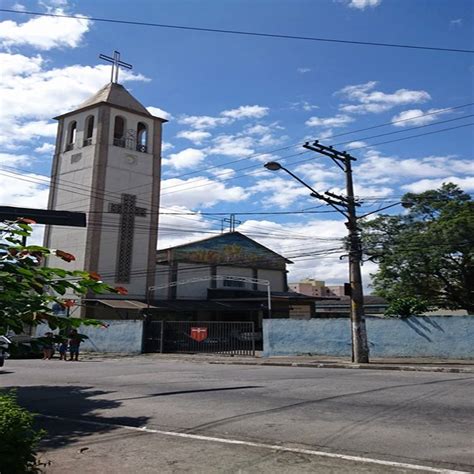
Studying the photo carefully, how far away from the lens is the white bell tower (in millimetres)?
41375

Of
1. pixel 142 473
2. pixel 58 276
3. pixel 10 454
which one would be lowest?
pixel 142 473

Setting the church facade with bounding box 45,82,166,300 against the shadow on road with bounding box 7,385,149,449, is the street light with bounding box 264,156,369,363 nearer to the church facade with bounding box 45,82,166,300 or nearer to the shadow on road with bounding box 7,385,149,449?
the shadow on road with bounding box 7,385,149,449

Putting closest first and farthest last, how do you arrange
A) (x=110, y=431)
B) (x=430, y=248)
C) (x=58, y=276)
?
1. (x=58, y=276)
2. (x=110, y=431)
3. (x=430, y=248)

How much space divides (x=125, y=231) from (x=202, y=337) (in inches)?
681

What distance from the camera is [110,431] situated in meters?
7.43

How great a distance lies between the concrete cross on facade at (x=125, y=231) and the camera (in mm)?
41938

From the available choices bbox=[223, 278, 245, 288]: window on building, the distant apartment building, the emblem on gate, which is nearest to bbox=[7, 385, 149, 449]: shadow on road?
the emblem on gate

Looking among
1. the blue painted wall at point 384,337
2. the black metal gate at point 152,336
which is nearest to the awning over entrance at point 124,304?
the black metal gate at point 152,336

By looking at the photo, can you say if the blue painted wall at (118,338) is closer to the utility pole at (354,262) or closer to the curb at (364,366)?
the curb at (364,366)

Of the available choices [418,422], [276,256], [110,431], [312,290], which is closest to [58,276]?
[110,431]

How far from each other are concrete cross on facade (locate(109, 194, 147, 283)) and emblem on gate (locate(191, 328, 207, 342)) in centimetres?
1446

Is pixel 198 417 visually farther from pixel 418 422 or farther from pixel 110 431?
pixel 418 422

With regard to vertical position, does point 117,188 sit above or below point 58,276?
above

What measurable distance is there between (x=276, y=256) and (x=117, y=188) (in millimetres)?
16621
